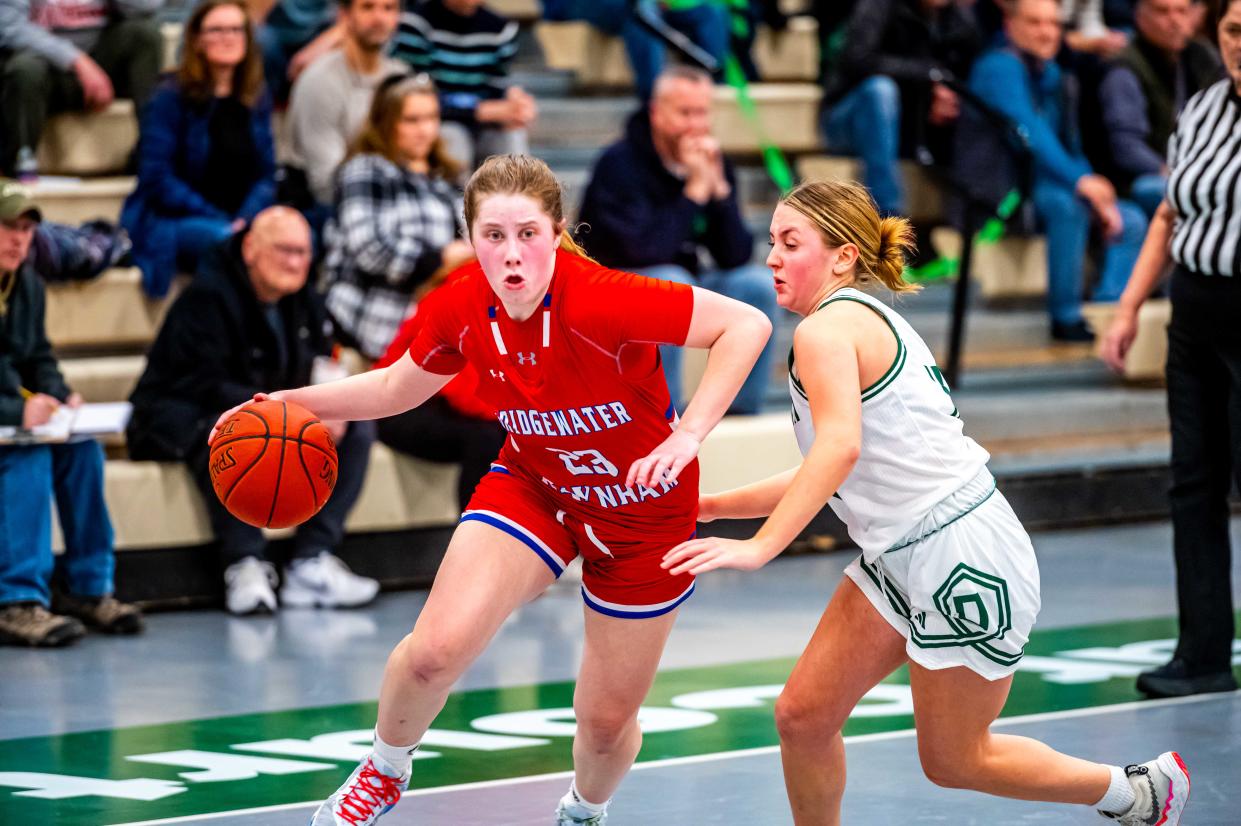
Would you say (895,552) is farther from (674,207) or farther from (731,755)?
(674,207)

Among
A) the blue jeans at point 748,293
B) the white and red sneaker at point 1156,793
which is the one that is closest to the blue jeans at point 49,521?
the blue jeans at point 748,293

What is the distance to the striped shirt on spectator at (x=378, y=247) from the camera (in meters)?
7.32

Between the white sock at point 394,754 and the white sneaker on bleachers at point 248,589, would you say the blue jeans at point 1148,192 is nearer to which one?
the white sneaker on bleachers at point 248,589

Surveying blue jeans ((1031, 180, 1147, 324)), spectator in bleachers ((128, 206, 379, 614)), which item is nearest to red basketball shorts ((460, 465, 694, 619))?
spectator in bleachers ((128, 206, 379, 614))

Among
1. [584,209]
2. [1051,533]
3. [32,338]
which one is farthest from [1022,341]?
[32,338]

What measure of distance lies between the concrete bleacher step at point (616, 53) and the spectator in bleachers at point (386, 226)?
9.25ft

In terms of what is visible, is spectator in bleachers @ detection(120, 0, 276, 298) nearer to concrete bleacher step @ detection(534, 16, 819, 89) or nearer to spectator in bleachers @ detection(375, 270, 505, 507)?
spectator in bleachers @ detection(375, 270, 505, 507)

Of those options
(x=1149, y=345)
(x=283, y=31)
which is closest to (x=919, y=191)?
(x=1149, y=345)

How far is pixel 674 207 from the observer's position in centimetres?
796

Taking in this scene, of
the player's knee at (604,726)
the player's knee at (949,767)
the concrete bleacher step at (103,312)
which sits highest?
the player's knee at (949,767)

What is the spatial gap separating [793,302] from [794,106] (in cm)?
651

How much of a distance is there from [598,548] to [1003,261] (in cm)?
643

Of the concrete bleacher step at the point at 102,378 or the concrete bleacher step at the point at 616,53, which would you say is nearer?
the concrete bleacher step at the point at 102,378

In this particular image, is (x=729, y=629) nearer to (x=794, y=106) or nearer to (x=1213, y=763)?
(x=1213, y=763)
